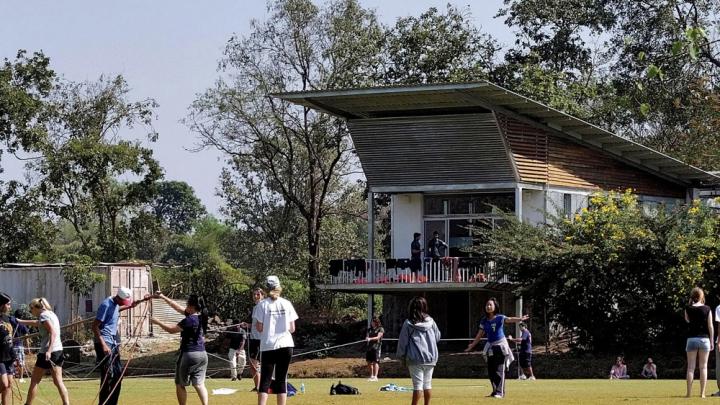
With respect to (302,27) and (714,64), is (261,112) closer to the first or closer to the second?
(302,27)

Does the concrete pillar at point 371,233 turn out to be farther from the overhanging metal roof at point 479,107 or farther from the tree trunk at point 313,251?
the tree trunk at point 313,251

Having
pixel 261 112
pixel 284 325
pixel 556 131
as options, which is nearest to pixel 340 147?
pixel 261 112

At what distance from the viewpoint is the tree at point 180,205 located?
146750 millimetres

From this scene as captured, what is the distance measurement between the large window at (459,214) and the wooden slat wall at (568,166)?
148 cm

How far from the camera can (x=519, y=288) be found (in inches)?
1639

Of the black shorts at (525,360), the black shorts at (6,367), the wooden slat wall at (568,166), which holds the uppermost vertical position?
the wooden slat wall at (568,166)

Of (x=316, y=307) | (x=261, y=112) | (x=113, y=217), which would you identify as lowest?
(x=316, y=307)

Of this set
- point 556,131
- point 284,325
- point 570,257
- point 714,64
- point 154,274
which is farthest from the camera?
point 154,274

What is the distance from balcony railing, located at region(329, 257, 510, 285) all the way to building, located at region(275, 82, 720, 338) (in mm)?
33

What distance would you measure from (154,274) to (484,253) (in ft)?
75.5

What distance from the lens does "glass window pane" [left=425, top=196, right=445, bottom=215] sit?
47.4 metres

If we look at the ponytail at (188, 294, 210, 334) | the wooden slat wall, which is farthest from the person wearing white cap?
the wooden slat wall

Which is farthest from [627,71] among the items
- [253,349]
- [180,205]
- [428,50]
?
[180,205]

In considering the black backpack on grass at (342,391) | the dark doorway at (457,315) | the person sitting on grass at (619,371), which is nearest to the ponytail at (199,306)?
the black backpack on grass at (342,391)
